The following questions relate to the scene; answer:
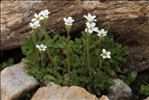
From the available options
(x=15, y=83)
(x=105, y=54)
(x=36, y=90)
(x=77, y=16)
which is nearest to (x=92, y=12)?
(x=77, y=16)

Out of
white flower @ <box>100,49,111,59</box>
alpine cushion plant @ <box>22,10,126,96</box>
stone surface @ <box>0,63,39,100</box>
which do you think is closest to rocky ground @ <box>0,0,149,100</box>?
stone surface @ <box>0,63,39,100</box>

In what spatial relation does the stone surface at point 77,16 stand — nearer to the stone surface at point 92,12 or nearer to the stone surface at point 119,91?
the stone surface at point 92,12

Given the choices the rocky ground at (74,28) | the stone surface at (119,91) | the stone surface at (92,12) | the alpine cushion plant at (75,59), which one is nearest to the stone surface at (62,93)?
the rocky ground at (74,28)

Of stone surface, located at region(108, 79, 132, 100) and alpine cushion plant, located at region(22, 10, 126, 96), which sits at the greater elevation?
alpine cushion plant, located at region(22, 10, 126, 96)

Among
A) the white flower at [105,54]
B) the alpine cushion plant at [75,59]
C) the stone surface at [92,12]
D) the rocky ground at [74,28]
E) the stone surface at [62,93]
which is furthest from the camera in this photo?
the stone surface at [92,12]

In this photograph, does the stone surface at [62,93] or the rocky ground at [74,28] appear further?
the rocky ground at [74,28]

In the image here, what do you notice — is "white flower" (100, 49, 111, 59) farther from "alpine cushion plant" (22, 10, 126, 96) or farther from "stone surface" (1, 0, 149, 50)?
"stone surface" (1, 0, 149, 50)

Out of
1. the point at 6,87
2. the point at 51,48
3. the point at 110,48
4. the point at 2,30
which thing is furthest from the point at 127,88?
the point at 2,30

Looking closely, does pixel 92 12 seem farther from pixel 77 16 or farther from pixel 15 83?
pixel 15 83
